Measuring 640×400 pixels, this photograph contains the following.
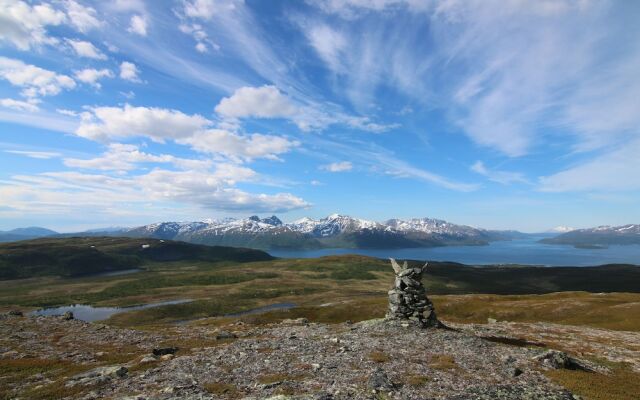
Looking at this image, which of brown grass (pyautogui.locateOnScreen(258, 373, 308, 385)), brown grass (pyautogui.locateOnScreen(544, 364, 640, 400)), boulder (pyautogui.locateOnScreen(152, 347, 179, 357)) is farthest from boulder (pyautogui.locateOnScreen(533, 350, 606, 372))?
boulder (pyautogui.locateOnScreen(152, 347, 179, 357))

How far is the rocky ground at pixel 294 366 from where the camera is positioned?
2386 cm

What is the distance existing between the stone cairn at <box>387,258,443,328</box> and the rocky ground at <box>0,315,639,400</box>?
2.36 meters

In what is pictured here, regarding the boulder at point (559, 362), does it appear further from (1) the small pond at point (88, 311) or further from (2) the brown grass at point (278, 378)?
(1) the small pond at point (88, 311)

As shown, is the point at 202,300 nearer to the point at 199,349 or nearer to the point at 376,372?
the point at 199,349

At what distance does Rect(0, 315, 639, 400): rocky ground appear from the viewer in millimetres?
23859

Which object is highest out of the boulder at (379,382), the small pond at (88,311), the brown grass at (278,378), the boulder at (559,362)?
the boulder at (379,382)

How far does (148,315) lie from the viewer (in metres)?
125

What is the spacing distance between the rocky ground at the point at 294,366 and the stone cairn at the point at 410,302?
2.36 metres

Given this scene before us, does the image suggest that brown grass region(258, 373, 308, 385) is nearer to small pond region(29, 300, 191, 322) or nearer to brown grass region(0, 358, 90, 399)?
brown grass region(0, 358, 90, 399)

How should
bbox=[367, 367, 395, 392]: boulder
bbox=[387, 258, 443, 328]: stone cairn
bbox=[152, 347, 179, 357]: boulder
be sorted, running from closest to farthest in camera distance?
1. bbox=[367, 367, 395, 392]: boulder
2. bbox=[152, 347, 179, 357]: boulder
3. bbox=[387, 258, 443, 328]: stone cairn

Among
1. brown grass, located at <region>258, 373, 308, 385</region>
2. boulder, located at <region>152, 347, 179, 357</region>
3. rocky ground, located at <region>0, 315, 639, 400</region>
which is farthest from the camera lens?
boulder, located at <region>152, 347, 179, 357</region>

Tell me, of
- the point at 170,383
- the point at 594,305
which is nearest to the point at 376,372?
the point at 170,383

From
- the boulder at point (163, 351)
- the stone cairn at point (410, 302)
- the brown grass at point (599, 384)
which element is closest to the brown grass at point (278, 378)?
the boulder at point (163, 351)

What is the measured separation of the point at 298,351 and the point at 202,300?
427 ft
